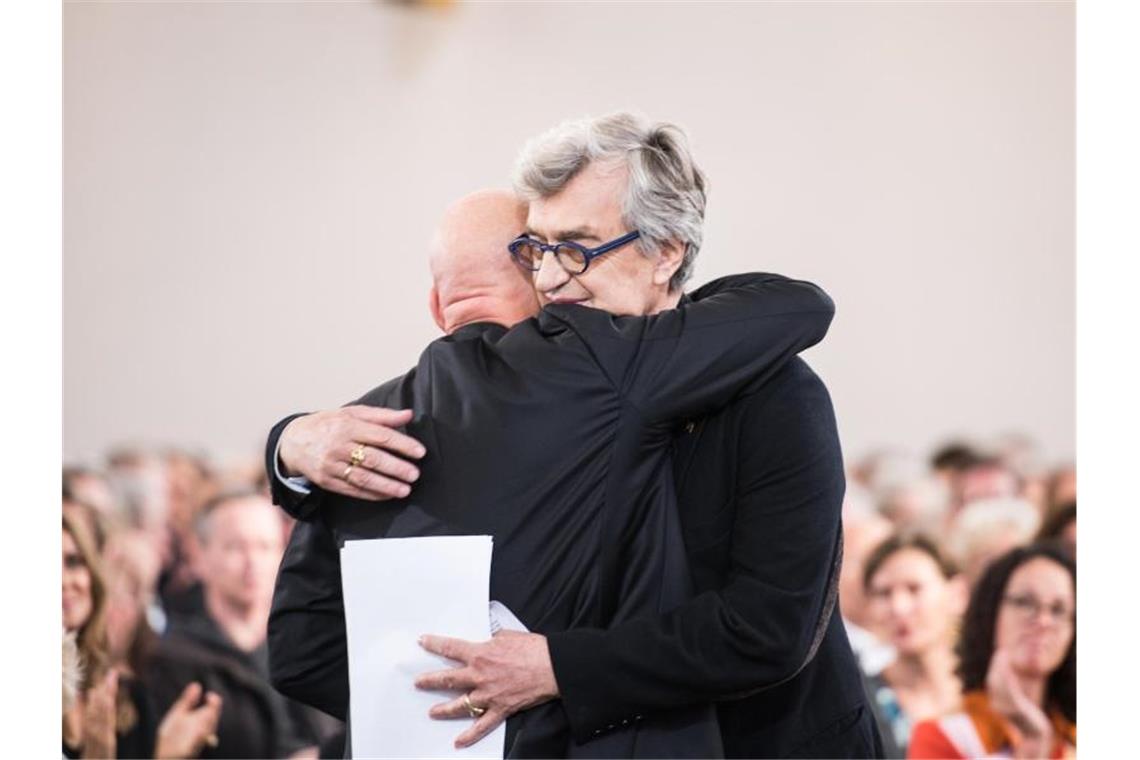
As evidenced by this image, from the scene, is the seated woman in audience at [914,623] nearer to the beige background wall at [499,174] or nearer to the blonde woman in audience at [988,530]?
the blonde woman in audience at [988,530]

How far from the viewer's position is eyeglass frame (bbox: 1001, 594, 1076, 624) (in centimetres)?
443

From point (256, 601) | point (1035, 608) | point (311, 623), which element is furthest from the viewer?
point (256, 601)

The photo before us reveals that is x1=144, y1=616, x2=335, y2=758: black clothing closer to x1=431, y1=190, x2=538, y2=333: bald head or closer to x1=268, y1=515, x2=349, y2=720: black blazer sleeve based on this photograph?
x1=268, y1=515, x2=349, y2=720: black blazer sleeve

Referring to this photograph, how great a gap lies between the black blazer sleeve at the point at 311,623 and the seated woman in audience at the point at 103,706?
107 inches

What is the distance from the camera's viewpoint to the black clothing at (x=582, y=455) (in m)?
1.83

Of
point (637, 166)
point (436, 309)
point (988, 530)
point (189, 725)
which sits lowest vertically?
point (189, 725)

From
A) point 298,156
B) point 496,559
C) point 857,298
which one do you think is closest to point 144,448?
point 298,156

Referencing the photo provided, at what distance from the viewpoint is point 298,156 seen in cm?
551

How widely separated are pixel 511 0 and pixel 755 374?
3802mm

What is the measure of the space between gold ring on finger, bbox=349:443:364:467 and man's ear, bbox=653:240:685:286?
0.48 metres

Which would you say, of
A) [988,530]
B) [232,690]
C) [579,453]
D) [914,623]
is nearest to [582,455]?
[579,453]

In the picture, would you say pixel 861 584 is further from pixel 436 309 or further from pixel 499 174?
pixel 436 309

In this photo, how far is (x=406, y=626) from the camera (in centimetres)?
188

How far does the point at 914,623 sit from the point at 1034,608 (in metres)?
0.45
